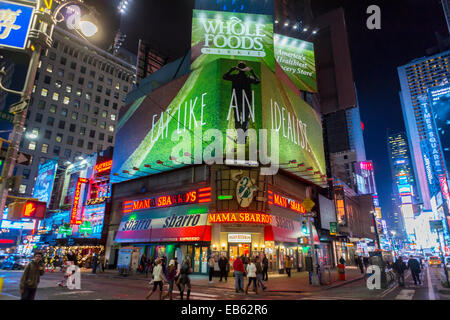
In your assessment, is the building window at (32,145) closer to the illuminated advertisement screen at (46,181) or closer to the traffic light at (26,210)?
the illuminated advertisement screen at (46,181)

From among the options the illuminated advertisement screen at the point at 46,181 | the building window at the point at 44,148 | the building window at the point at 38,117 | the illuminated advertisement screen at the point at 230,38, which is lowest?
the illuminated advertisement screen at the point at 46,181

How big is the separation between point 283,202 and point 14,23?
2834cm

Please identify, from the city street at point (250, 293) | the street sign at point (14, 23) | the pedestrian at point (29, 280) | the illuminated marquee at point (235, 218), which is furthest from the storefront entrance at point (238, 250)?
the street sign at point (14, 23)

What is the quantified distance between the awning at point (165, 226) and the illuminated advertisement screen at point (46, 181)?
2044cm

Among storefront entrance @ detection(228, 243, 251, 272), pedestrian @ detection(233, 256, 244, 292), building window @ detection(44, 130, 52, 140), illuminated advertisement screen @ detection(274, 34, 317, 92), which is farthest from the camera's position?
building window @ detection(44, 130, 52, 140)

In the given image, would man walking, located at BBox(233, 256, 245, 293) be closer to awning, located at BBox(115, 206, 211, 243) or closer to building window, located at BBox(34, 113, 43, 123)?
awning, located at BBox(115, 206, 211, 243)

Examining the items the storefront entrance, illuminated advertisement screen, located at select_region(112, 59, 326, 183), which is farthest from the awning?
illuminated advertisement screen, located at select_region(112, 59, 326, 183)

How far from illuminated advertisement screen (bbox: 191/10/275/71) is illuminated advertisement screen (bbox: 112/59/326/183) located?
8.25 ft

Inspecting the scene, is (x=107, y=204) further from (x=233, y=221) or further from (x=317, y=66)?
(x=317, y=66)

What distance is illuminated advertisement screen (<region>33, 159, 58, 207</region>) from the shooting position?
47.6 m

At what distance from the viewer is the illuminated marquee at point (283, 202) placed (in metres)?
29.5

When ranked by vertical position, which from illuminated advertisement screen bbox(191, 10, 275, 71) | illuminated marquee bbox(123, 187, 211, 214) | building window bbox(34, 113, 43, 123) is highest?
building window bbox(34, 113, 43, 123)

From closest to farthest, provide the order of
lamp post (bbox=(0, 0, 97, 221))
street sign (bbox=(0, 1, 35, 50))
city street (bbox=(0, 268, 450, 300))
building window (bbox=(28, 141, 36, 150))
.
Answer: lamp post (bbox=(0, 0, 97, 221)) < street sign (bbox=(0, 1, 35, 50)) < city street (bbox=(0, 268, 450, 300)) < building window (bbox=(28, 141, 36, 150))

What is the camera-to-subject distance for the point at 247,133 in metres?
28.5
